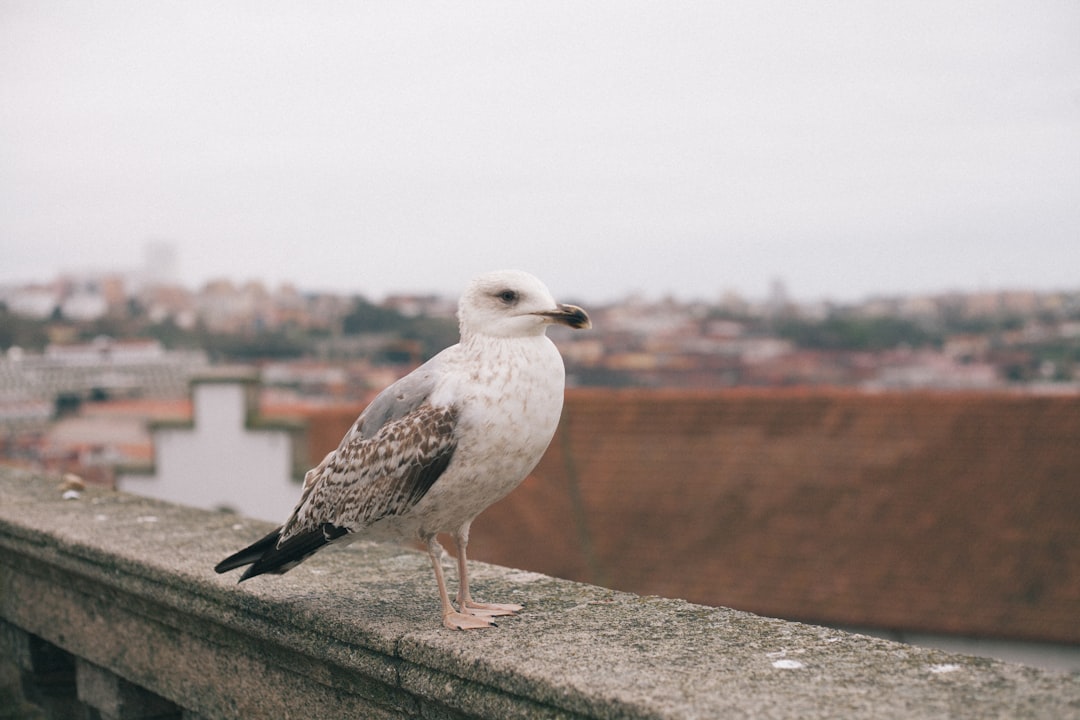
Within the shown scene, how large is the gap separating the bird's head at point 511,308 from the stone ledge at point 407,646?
72cm

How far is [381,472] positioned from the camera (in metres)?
2.49

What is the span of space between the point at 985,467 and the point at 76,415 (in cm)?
1614

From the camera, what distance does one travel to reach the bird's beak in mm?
2441

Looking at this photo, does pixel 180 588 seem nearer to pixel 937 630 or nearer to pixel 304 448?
pixel 937 630

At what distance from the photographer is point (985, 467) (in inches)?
583

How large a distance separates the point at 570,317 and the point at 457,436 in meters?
0.38

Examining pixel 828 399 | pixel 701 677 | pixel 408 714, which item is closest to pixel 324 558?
pixel 408 714

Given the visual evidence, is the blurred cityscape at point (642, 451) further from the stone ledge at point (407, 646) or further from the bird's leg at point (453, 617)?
the bird's leg at point (453, 617)

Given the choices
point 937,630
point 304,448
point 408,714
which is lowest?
point 937,630

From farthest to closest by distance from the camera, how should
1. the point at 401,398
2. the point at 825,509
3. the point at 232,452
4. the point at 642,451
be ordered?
the point at 232,452
the point at 642,451
the point at 825,509
the point at 401,398

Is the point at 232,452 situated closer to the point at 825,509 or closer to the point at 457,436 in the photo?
the point at 825,509

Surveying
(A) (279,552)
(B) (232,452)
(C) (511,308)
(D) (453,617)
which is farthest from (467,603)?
(B) (232,452)

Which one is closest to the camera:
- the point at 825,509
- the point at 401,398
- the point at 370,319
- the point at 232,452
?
the point at 401,398

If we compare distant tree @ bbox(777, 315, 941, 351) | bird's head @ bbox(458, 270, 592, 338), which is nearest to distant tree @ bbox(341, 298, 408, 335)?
bird's head @ bbox(458, 270, 592, 338)
